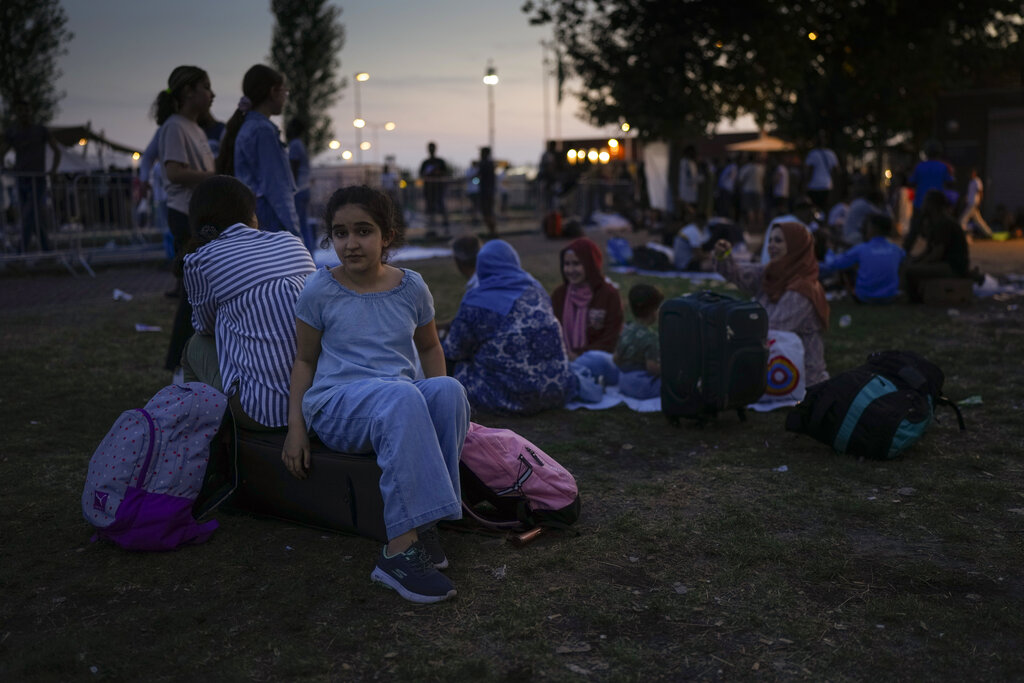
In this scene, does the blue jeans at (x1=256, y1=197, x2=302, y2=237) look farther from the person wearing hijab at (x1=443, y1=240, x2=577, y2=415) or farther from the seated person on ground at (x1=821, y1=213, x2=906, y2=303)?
the seated person on ground at (x1=821, y1=213, x2=906, y2=303)

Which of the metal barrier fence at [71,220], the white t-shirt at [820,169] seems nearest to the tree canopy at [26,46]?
the metal barrier fence at [71,220]

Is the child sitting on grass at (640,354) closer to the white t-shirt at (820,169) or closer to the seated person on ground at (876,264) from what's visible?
the seated person on ground at (876,264)

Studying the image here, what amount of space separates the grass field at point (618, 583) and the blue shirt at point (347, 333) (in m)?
0.71

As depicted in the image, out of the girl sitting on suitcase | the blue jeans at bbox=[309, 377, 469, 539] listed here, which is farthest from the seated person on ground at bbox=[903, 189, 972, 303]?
the blue jeans at bbox=[309, 377, 469, 539]

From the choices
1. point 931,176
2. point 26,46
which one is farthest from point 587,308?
point 26,46

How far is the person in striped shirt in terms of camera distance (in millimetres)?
3855

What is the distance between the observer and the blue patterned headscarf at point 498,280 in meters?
5.82

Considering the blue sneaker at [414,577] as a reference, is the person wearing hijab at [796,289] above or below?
above

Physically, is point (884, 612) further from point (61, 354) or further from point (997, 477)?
point (61, 354)

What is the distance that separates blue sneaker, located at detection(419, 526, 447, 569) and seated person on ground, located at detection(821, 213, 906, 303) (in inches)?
333

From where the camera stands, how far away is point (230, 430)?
152 inches

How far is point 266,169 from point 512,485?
3.18 meters

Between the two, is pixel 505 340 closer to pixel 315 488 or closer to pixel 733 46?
pixel 315 488

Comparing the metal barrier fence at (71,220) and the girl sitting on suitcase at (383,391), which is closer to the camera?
the girl sitting on suitcase at (383,391)
